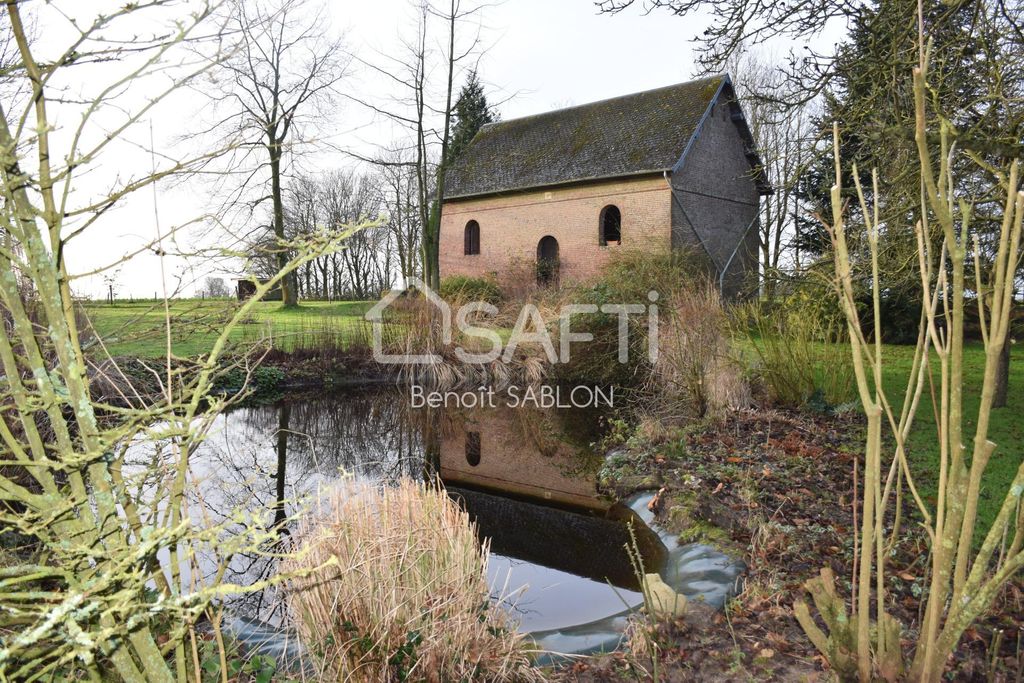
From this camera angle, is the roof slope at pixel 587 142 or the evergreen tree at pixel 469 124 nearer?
the roof slope at pixel 587 142

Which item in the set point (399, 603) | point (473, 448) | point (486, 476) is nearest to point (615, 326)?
point (473, 448)

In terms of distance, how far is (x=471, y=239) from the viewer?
1043 inches

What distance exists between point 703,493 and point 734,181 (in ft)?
68.1

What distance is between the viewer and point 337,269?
1296 inches

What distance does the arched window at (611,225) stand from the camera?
22.7m

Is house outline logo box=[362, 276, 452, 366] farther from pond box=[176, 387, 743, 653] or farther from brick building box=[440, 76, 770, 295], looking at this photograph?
brick building box=[440, 76, 770, 295]

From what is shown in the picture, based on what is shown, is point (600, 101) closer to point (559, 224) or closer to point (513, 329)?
point (559, 224)

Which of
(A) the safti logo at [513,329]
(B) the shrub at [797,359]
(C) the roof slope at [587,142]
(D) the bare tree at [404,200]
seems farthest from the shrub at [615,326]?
(D) the bare tree at [404,200]

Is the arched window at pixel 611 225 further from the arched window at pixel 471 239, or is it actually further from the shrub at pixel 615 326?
the shrub at pixel 615 326

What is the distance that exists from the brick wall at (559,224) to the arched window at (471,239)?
213mm

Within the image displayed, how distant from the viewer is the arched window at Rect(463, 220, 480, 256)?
86.1 feet

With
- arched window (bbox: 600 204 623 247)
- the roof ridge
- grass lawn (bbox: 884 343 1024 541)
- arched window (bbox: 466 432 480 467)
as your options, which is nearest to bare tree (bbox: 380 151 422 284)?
the roof ridge

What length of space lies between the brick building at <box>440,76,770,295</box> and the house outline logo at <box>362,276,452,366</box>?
21.2ft

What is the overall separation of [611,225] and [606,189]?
166 cm
